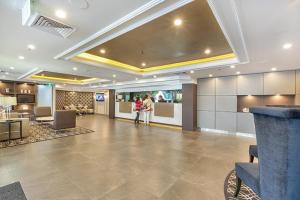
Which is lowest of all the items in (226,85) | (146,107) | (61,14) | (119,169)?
(119,169)

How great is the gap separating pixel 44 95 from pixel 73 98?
129 inches

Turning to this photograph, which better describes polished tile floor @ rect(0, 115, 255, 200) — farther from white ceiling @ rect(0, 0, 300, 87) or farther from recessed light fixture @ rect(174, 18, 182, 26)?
recessed light fixture @ rect(174, 18, 182, 26)

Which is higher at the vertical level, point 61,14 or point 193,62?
point 193,62

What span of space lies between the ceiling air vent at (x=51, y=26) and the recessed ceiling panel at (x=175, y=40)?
1.25 m

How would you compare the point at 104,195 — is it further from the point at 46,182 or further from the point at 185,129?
the point at 185,129

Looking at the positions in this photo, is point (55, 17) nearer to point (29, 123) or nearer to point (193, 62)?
point (193, 62)

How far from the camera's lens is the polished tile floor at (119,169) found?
7.85ft

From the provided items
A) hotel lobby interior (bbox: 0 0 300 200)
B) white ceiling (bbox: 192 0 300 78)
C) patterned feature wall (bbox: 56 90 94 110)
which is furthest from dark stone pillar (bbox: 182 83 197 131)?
patterned feature wall (bbox: 56 90 94 110)

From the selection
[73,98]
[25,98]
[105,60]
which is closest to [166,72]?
[105,60]

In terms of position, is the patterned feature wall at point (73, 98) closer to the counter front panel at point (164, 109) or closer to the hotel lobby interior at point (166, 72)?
the hotel lobby interior at point (166, 72)

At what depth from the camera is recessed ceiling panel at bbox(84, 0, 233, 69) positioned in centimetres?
272

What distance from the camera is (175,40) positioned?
12.4 ft

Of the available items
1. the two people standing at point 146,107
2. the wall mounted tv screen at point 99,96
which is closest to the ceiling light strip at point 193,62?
the two people standing at point 146,107

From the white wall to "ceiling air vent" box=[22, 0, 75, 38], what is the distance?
11168mm
